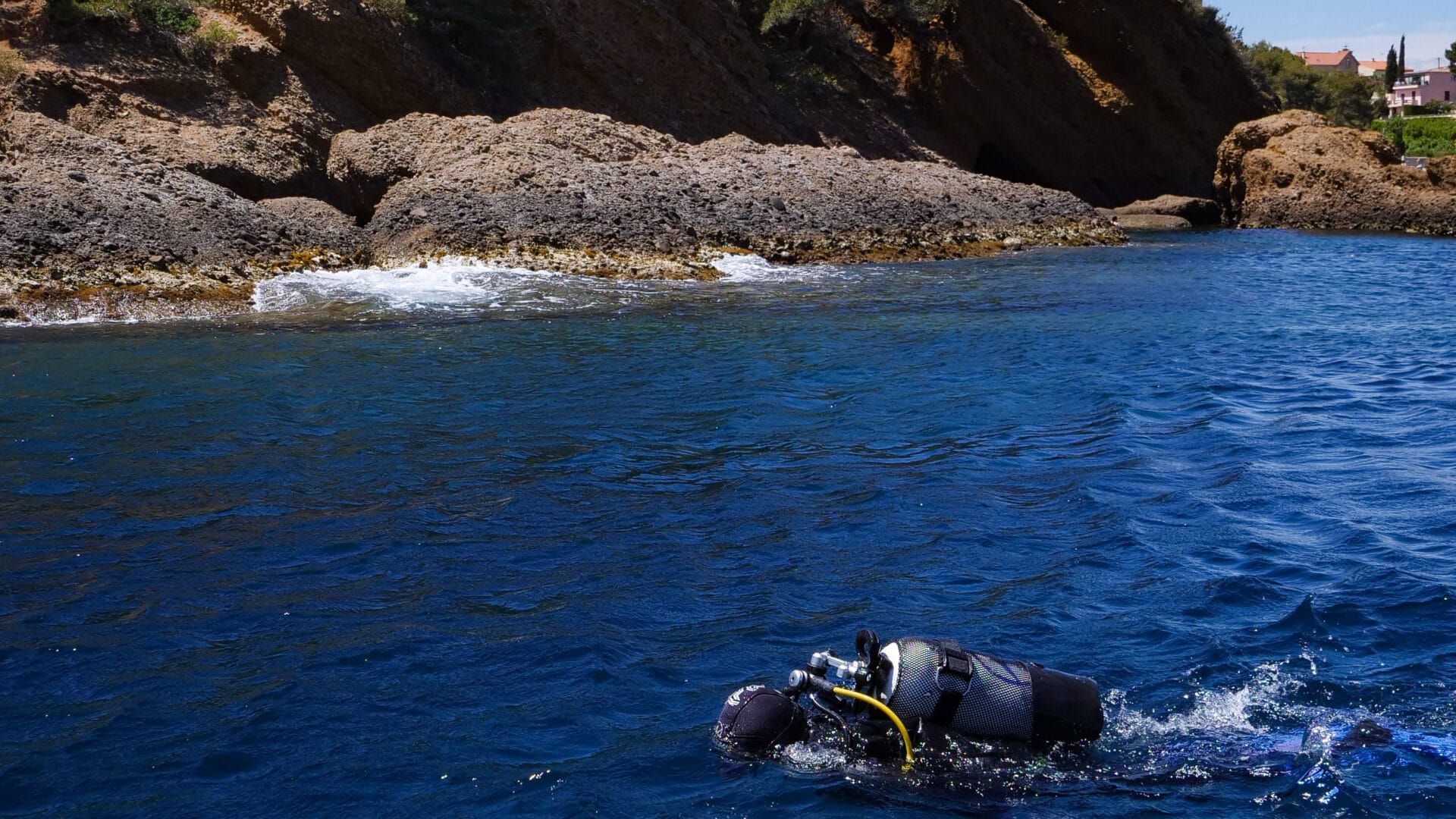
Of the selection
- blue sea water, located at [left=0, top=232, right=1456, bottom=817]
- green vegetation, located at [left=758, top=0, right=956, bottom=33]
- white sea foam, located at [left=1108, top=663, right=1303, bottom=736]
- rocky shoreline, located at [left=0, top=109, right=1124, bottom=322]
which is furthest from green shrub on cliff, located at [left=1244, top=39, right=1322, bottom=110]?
white sea foam, located at [left=1108, top=663, right=1303, bottom=736]

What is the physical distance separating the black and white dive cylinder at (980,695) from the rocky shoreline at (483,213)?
1246 cm

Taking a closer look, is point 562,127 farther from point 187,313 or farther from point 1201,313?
point 1201,313

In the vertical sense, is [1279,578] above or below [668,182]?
below

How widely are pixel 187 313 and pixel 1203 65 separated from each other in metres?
33.3

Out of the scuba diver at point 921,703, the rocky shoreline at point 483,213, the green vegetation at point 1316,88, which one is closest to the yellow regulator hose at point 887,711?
the scuba diver at point 921,703

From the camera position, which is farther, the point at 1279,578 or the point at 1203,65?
the point at 1203,65

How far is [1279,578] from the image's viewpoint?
21.2 ft

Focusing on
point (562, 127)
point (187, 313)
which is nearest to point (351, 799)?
point (187, 313)

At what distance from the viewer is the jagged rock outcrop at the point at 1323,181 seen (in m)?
30.7

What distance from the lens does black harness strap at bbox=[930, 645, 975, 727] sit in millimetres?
4383

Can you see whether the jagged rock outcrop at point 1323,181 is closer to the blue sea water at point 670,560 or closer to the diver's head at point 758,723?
the blue sea water at point 670,560

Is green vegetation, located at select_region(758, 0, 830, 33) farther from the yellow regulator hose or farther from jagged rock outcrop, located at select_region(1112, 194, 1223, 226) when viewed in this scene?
the yellow regulator hose

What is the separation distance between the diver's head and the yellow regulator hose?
254 mm

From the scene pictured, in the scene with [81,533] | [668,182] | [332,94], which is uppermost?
[332,94]
